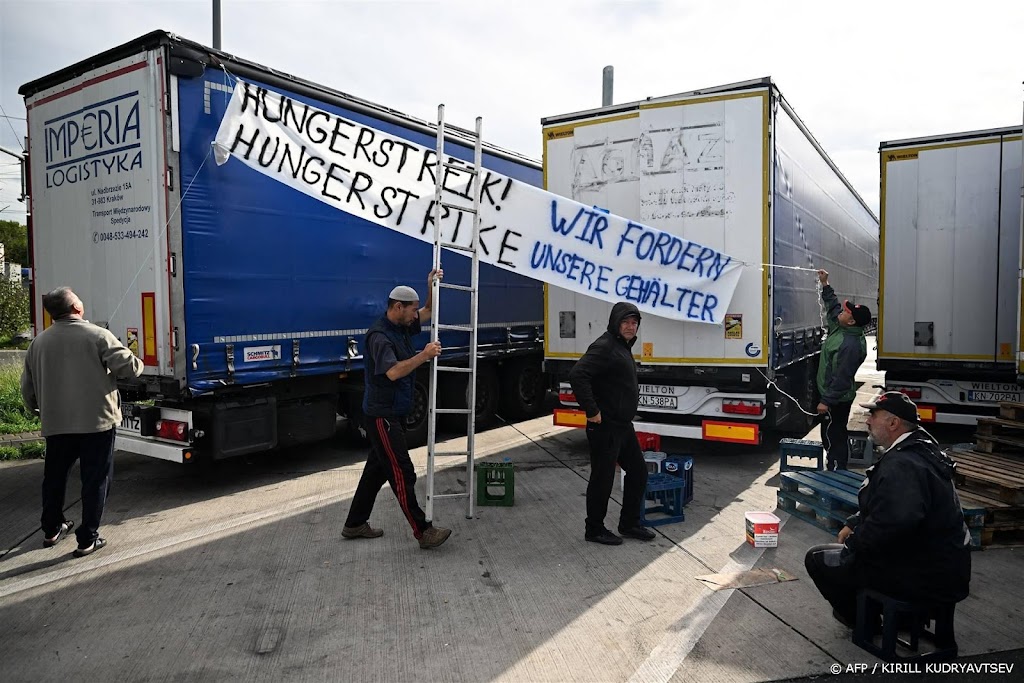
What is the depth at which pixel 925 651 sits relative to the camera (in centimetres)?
359

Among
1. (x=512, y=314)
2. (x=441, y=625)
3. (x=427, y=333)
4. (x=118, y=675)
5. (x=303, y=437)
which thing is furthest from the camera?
(x=512, y=314)

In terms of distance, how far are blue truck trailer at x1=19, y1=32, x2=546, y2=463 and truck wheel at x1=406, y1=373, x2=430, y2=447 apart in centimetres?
81

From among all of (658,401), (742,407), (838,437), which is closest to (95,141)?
(658,401)

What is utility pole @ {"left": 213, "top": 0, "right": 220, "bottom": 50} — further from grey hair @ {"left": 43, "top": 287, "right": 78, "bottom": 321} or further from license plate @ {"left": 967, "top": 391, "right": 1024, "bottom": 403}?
license plate @ {"left": 967, "top": 391, "right": 1024, "bottom": 403}

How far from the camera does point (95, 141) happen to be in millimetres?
6547

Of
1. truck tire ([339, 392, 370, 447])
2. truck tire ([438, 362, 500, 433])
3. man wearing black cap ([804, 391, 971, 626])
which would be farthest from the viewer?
truck tire ([438, 362, 500, 433])

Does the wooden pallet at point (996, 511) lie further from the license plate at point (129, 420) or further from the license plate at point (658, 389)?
the license plate at point (129, 420)

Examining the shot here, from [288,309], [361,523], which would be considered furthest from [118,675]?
[288,309]

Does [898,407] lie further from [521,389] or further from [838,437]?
[521,389]

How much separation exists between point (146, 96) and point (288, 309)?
218 centimetres

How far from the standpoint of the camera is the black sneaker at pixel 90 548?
5.14 metres

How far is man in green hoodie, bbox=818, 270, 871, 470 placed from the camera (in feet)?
22.2

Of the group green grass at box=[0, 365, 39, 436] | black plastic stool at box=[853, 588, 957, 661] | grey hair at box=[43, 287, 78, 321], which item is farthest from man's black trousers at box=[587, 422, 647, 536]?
green grass at box=[0, 365, 39, 436]

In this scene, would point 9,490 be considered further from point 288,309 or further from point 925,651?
point 925,651
